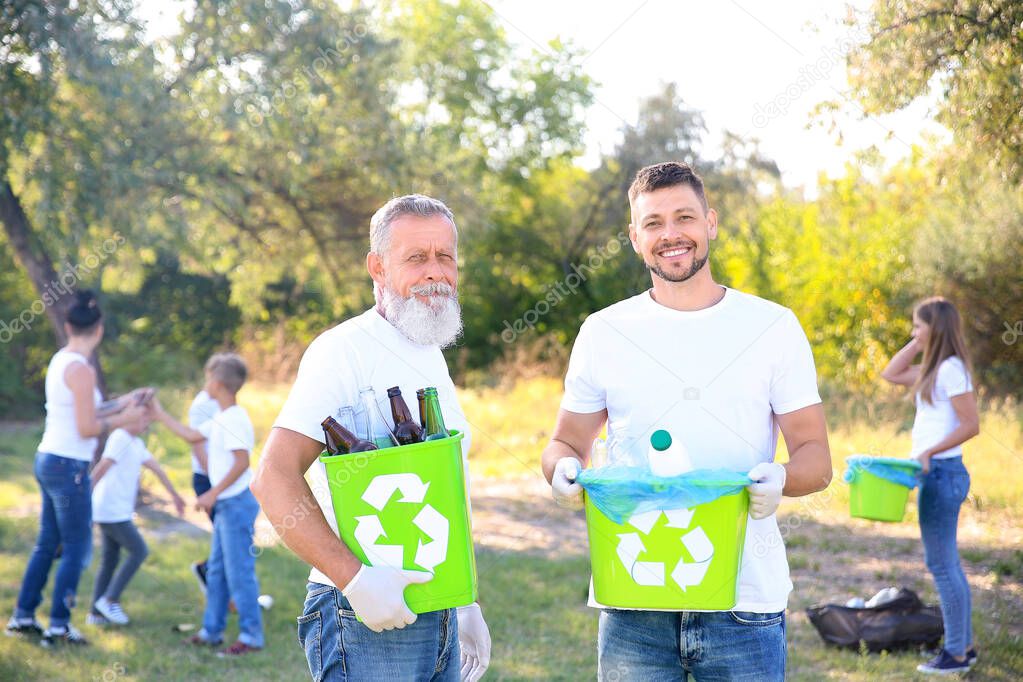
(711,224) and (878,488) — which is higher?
(711,224)

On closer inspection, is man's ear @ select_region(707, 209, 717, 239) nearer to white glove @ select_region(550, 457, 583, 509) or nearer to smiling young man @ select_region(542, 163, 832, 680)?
smiling young man @ select_region(542, 163, 832, 680)

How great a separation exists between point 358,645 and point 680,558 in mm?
843

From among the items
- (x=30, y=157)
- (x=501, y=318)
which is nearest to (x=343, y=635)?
(x=30, y=157)

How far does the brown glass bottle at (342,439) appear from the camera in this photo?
2250 mm

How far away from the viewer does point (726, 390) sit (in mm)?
2625

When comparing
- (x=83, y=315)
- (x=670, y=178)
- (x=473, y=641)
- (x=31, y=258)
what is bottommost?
(x=473, y=641)

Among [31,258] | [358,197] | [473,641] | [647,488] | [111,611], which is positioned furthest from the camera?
[358,197]

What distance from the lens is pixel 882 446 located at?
34.3 feet

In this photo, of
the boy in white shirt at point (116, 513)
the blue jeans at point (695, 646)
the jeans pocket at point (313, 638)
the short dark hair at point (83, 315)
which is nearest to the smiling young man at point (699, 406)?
the blue jeans at point (695, 646)

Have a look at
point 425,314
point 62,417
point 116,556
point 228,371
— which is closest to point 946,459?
point 425,314

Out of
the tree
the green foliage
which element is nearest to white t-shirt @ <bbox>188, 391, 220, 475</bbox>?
the green foliage

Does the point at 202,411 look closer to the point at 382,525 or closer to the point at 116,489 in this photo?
the point at 116,489

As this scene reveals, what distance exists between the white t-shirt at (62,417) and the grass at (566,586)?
1.21 m

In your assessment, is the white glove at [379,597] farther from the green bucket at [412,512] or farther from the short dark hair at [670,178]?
the short dark hair at [670,178]
